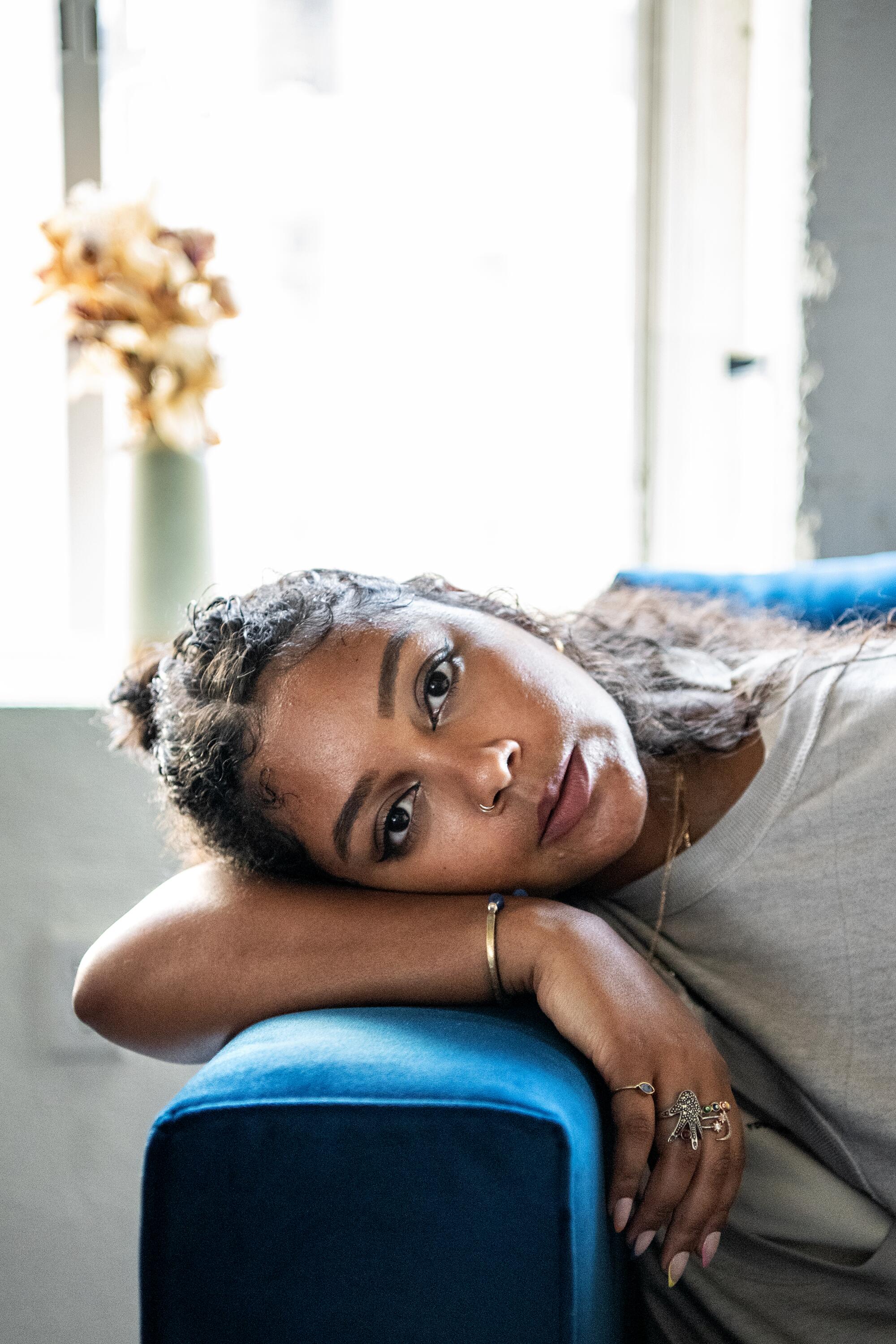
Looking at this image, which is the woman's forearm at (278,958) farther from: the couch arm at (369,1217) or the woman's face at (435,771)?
the couch arm at (369,1217)

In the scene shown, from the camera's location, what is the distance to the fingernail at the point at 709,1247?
A: 769mm

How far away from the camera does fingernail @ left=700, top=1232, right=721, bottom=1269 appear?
769 millimetres

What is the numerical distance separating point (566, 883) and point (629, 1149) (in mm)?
281

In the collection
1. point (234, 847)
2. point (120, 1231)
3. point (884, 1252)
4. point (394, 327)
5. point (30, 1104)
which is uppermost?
point (394, 327)

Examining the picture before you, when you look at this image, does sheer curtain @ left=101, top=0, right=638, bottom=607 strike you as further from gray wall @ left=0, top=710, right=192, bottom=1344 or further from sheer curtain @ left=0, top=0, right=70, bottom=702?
gray wall @ left=0, top=710, right=192, bottom=1344

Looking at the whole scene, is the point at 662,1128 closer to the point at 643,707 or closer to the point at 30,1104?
the point at 643,707

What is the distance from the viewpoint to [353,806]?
933mm

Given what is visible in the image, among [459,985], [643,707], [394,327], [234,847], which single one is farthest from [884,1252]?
[394,327]

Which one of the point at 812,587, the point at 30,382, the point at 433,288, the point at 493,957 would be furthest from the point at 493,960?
the point at 30,382

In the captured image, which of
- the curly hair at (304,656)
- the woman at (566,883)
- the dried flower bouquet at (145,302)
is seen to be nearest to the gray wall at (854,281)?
the curly hair at (304,656)

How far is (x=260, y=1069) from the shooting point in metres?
0.65

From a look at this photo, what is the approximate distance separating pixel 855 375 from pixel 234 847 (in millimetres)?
1355

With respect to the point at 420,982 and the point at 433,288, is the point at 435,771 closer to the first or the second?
the point at 420,982

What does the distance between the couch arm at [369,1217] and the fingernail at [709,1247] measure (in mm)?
187
